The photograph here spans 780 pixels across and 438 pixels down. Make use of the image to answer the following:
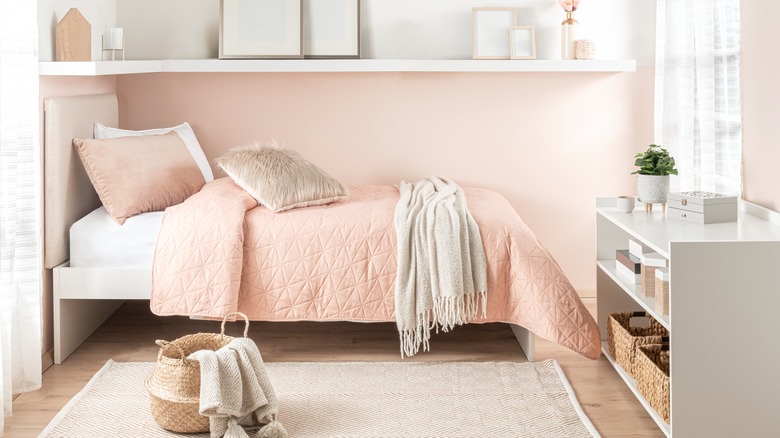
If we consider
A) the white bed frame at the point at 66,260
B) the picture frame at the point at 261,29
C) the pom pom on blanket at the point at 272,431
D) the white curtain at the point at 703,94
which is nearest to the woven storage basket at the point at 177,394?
the pom pom on blanket at the point at 272,431

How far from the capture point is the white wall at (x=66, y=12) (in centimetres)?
333

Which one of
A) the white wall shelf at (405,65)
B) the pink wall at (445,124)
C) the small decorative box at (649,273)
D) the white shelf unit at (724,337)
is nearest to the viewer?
the white shelf unit at (724,337)

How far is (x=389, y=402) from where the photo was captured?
2902 millimetres

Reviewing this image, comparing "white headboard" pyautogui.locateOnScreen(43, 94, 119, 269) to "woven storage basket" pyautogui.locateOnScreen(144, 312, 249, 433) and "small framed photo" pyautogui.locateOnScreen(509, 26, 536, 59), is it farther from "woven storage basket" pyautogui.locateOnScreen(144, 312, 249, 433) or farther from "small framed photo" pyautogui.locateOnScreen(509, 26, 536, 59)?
Answer: "small framed photo" pyautogui.locateOnScreen(509, 26, 536, 59)

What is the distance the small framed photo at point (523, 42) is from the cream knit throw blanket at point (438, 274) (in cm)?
128

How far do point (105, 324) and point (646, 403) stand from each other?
2458mm

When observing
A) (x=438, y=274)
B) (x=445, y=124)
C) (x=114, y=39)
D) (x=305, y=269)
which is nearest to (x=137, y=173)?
(x=114, y=39)

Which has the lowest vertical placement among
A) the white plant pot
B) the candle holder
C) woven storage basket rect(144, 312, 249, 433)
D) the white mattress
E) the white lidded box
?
woven storage basket rect(144, 312, 249, 433)

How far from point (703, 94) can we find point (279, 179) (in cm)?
177

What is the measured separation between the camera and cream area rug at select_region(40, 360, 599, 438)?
8.79 ft

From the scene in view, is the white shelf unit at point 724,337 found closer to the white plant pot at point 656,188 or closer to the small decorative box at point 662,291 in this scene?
the small decorative box at point 662,291

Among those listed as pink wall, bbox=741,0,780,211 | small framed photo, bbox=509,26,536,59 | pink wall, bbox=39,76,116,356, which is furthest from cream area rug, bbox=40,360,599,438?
small framed photo, bbox=509,26,536,59

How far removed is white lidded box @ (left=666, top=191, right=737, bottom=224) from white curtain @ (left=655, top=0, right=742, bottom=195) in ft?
1.16

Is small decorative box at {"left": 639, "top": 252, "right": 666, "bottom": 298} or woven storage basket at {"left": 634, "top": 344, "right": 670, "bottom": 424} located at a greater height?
small decorative box at {"left": 639, "top": 252, "right": 666, "bottom": 298}
